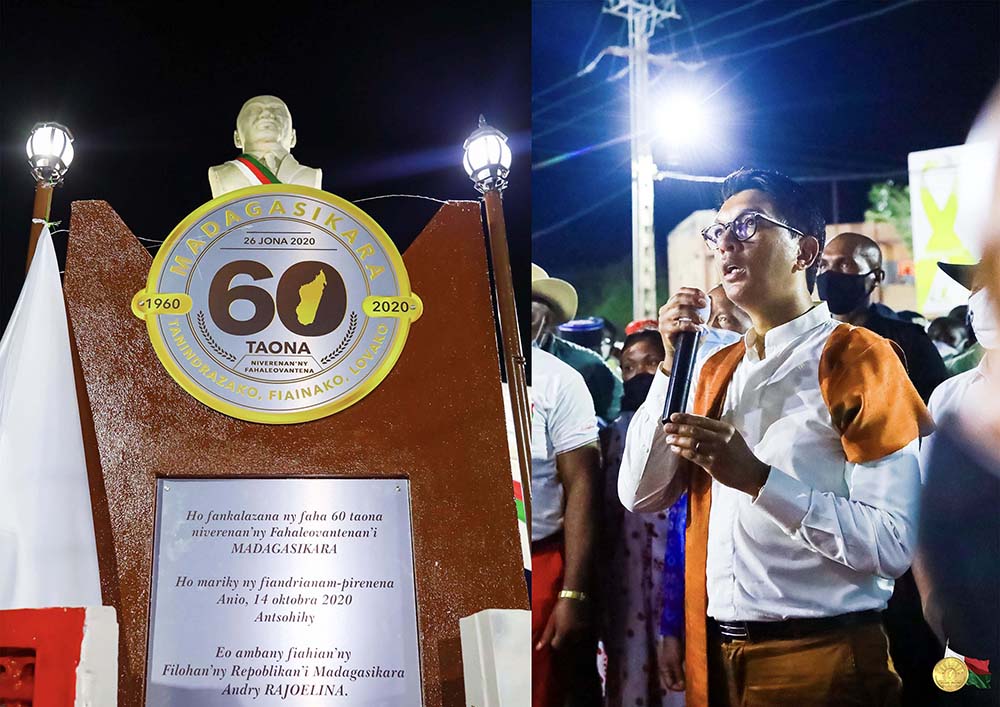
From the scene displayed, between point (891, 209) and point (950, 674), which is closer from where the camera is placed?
point (950, 674)

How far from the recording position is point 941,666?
2424 millimetres

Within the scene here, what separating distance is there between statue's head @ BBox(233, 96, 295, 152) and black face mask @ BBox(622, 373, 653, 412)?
121 cm

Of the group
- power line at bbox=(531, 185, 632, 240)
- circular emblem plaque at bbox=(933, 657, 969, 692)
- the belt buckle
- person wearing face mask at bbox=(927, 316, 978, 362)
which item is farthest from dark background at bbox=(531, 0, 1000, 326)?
circular emblem plaque at bbox=(933, 657, 969, 692)

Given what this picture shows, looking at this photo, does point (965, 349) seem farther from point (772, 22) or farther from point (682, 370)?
point (772, 22)

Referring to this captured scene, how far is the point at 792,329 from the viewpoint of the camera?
254 cm

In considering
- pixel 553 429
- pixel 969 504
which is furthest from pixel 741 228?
pixel 969 504

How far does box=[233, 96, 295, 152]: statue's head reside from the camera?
9.44 feet

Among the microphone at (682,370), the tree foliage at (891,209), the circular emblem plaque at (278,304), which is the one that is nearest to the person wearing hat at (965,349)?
the tree foliage at (891,209)

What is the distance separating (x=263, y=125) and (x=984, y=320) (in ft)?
6.75

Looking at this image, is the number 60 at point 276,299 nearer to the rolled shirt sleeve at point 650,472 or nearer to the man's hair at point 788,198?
the rolled shirt sleeve at point 650,472

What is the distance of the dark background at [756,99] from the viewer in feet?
8.77

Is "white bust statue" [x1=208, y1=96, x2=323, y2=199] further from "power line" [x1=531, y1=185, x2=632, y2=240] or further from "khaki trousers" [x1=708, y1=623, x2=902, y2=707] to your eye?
"khaki trousers" [x1=708, y1=623, x2=902, y2=707]

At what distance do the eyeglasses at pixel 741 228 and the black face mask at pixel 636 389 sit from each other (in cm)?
39

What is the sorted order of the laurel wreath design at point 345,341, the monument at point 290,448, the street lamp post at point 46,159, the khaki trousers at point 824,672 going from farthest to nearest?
the street lamp post at point 46,159, the laurel wreath design at point 345,341, the monument at point 290,448, the khaki trousers at point 824,672
